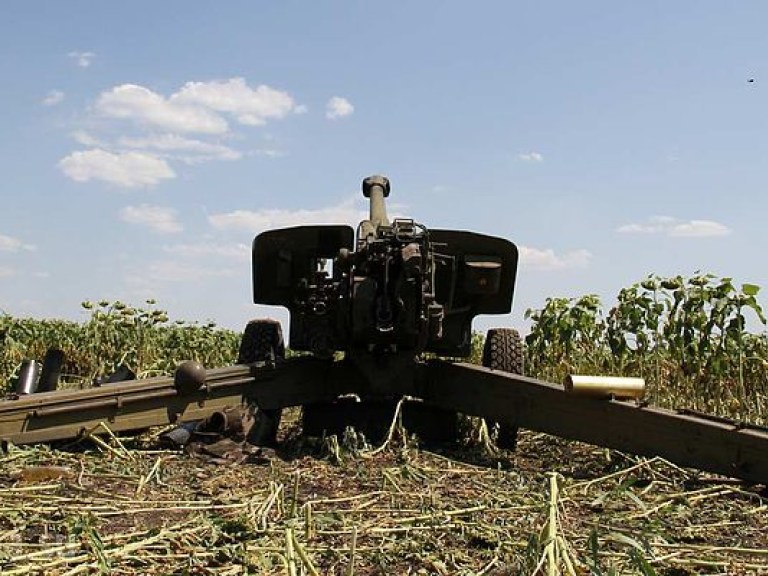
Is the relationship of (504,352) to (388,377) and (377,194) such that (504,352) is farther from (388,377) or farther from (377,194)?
(377,194)

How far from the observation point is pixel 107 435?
5.44 m

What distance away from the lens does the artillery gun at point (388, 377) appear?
489 cm

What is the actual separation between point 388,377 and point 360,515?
8.16 feet

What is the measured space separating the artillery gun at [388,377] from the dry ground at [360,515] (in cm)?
22

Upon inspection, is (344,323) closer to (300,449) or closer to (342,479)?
(300,449)

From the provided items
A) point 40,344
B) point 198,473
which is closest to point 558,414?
point 198,473

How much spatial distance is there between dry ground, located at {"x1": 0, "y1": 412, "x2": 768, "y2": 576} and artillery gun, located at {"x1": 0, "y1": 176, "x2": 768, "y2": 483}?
0.71 feet

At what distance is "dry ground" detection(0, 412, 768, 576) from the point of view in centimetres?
283

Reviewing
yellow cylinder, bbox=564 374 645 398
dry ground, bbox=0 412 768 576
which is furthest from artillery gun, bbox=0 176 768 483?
dry ground, bbox=0 412 768 576

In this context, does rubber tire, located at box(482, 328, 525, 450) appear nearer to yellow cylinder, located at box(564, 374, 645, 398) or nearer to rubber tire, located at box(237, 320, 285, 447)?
rubber tire, located at box(237, 320, 285, 447)

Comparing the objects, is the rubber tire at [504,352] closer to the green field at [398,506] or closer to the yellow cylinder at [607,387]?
the green field at [398,506]

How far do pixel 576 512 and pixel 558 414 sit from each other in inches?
58.3

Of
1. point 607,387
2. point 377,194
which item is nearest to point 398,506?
point 607,387

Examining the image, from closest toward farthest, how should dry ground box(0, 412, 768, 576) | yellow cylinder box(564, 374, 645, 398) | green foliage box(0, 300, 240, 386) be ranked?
dry ground box(0, 412, 768, 576) → yellow cylinder box(564, 374, 645, 398) → green foliage box(0, 300, 240, 386)
